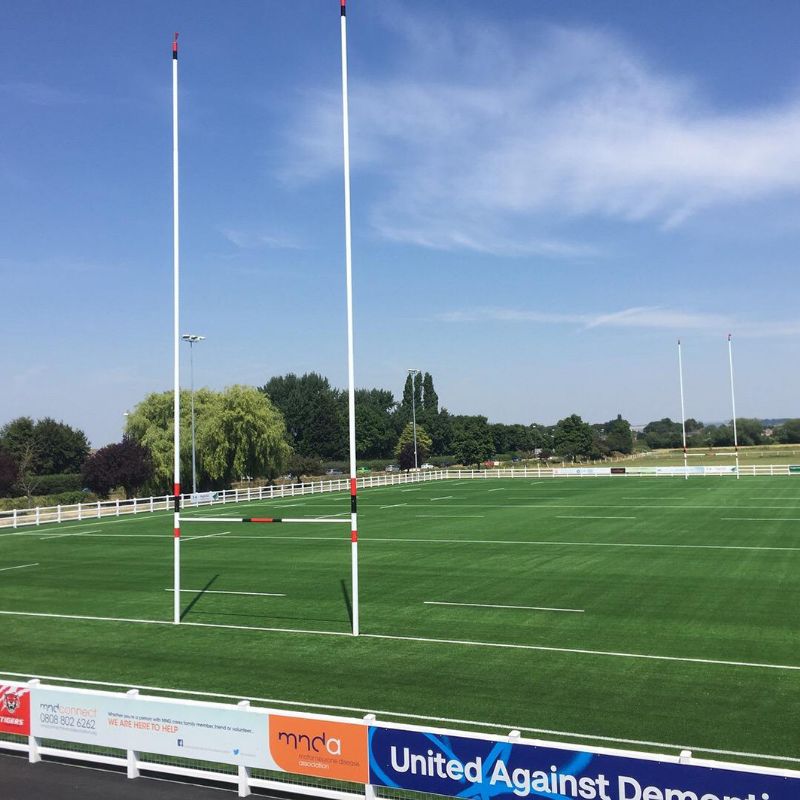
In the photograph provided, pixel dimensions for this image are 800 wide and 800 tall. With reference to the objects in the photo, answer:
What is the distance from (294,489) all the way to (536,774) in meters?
59.9

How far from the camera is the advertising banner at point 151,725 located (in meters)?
10.1

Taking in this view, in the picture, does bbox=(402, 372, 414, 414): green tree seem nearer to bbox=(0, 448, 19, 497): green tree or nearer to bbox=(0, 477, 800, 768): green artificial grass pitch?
bbox=(0, 448, 19, 497): green tree

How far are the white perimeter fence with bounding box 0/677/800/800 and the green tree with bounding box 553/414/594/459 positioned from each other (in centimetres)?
12457

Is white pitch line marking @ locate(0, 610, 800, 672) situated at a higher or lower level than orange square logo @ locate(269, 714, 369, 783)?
lower

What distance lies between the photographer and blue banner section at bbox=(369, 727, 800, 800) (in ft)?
25.7

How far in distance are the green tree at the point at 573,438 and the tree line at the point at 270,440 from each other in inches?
6.4

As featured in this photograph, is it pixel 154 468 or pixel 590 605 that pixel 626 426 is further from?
pixel 590 605

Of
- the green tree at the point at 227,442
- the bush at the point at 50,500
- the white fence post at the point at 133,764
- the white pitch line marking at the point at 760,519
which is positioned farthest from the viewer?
the green tree at the point at 227,442

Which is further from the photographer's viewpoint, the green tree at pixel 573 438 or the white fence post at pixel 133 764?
the green tree at pixel 573 438

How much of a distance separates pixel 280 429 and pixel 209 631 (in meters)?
56.5

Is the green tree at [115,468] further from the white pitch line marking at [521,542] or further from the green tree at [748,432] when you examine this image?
the green tree at [748,432]

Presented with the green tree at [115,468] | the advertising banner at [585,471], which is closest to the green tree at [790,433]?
the advertising banner at [585,471]

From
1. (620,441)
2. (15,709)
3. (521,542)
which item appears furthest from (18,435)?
(620,441)

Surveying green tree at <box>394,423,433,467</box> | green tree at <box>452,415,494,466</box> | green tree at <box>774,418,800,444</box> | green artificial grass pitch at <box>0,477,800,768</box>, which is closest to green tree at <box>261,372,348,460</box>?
green tree at <box>394,423,433,467</box>
